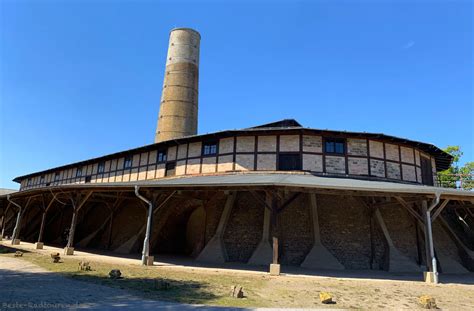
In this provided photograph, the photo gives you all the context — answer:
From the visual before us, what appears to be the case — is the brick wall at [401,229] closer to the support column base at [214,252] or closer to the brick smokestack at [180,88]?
the support column base at [214,252]

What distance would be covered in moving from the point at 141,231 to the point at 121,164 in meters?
5.99

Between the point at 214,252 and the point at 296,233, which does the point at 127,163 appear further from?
the point at 296,233

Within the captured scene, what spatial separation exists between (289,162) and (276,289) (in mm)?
7638

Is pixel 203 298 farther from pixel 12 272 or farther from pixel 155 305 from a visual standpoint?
pixel 12 272

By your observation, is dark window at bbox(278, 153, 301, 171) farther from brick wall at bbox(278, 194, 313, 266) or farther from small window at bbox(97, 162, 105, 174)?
small window at bbox(97, 162, 105, 174)

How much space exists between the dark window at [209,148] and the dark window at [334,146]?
5361 mm

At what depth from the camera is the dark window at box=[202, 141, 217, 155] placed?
16406 mm

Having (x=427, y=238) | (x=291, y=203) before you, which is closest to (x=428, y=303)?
(x=427, y=238)

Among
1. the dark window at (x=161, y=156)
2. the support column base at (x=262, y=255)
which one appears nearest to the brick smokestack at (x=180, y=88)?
the dark window at (x=161, y=156)

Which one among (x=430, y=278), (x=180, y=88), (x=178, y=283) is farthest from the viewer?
(x=180, y=88)

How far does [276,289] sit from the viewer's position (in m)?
7.80

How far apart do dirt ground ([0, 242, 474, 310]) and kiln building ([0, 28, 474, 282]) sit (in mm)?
1337

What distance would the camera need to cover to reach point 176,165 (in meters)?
17.5

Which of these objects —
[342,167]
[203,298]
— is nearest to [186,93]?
[342,167]
